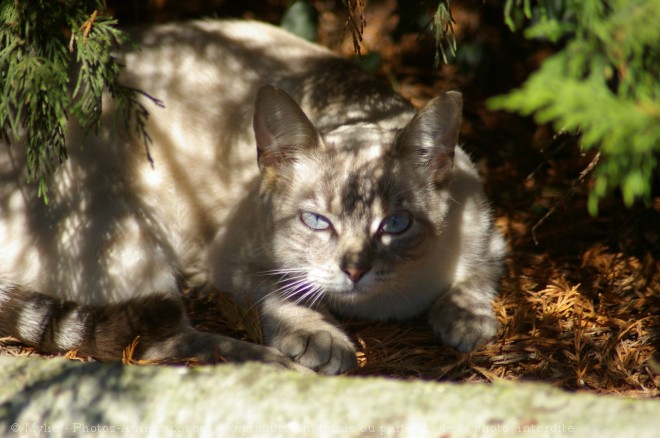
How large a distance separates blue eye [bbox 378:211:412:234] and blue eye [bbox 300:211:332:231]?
0.73ft

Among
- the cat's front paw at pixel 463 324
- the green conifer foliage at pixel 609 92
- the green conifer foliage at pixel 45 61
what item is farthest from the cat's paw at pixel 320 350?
the green conifer foliage at pixel 609 92

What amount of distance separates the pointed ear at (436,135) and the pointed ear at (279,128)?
0.39m

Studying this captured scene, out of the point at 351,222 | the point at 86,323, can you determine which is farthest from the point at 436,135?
the point at 86,323

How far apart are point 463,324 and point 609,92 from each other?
5.04 ft

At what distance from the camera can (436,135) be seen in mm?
2994

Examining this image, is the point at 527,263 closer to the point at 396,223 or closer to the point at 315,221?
the point at 396,223

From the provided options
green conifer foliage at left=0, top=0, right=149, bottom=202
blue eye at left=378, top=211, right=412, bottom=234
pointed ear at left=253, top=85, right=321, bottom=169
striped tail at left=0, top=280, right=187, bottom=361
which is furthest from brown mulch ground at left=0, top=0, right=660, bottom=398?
green conifer foliage at left=0, top=0, right=149, bottom=202

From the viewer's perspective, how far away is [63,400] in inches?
69.9

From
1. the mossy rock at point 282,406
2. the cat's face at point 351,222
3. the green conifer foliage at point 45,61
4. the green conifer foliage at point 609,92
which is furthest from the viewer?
the cat's face at point 351,222

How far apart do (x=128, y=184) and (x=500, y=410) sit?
2118mm

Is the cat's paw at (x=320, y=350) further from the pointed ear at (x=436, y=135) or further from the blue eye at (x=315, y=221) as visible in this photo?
the pointed ear at (x=436, y=135)

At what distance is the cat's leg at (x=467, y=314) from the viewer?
114 inches

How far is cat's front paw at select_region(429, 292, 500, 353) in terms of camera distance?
9.46 feet

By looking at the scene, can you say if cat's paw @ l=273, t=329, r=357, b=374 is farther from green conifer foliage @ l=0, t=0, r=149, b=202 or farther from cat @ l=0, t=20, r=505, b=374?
green conifer foliage @ l=0, t=0, r=149, b=202
